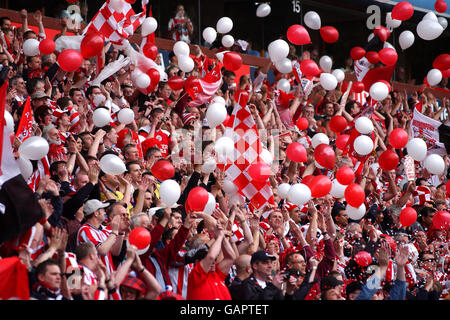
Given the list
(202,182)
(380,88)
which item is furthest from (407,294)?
(380,88)

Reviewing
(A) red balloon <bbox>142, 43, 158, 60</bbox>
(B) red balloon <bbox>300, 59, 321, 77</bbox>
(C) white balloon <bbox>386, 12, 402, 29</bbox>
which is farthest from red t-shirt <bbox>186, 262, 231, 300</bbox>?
(C) white balloon <bbox>386, 12, 402, 29</bbox>

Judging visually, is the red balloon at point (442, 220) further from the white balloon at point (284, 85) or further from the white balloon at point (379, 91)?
the white balloon at point (284, 85)

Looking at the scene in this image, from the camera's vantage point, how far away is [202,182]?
25.6 ft

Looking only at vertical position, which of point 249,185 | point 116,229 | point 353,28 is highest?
point 353,28

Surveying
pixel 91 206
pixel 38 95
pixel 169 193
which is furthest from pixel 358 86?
pixel 91 206

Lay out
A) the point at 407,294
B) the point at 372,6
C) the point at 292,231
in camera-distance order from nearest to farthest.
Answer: the point at 407,294 → the point at 292,231 → the point at 372,6

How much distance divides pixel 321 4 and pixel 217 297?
1050 centimetres

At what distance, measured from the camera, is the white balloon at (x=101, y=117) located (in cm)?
795

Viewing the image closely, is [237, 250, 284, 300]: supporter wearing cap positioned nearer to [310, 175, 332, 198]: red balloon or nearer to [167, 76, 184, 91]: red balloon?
[310, 175, 332, 198]: red balloon

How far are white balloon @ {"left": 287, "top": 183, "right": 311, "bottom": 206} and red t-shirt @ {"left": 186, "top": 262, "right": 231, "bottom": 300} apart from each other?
6.42 feet

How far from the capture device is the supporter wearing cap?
553 cm

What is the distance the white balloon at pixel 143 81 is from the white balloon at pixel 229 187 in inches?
73.1

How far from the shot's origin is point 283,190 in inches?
314
